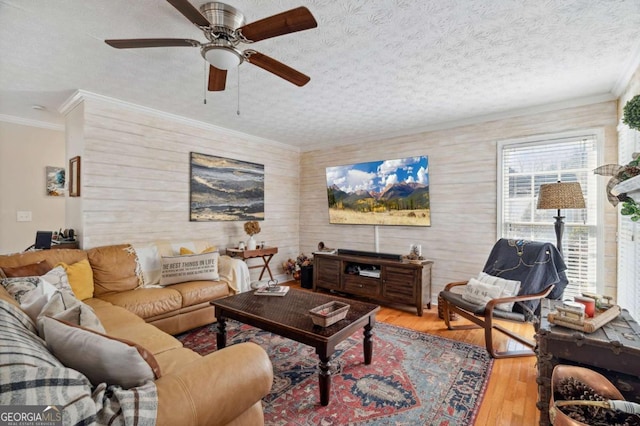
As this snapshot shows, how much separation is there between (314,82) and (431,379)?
2738 millimetres

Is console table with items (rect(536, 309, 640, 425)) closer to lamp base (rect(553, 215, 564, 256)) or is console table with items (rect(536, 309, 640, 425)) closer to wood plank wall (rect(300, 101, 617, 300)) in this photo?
lamp base (rect(553, 215, 564, 256))

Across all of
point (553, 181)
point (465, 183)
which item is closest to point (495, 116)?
point (465, 183)

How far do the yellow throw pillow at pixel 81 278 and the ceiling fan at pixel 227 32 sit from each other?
1.99 m

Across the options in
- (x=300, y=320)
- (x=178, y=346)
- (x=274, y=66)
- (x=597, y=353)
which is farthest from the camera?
(x=300, y=320)

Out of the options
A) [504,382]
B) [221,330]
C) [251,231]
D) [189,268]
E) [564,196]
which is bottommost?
[504,382]

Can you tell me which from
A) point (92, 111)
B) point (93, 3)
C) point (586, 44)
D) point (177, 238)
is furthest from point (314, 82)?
point (177, 238)

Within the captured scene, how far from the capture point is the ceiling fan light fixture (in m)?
1.78

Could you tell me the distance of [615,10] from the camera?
1789 mm

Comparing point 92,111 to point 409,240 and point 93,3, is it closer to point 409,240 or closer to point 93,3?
point 93,3

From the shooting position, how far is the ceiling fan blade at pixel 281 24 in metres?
1.47

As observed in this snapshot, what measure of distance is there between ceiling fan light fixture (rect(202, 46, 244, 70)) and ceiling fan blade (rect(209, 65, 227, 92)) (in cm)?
20

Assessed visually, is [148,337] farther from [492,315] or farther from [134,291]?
[492,315]

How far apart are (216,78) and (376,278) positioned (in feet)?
10.1

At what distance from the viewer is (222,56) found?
182 centimetres
